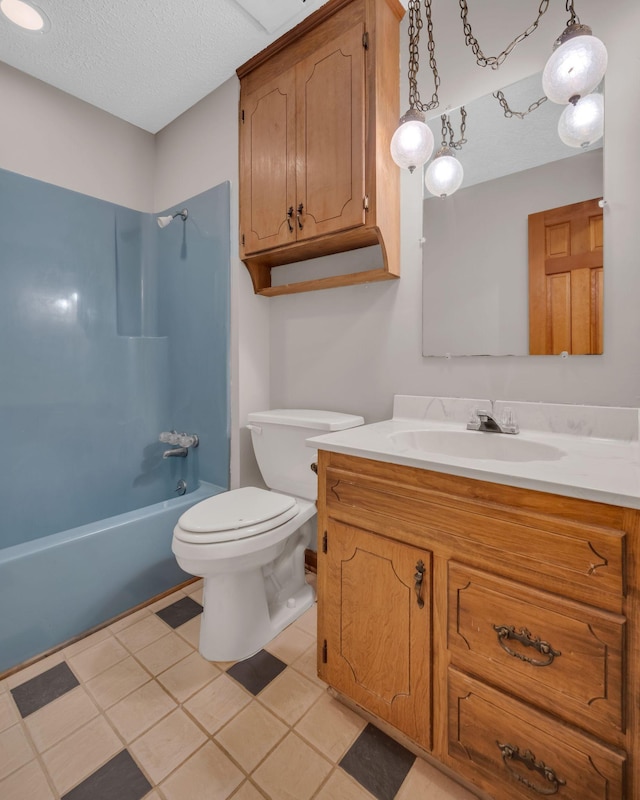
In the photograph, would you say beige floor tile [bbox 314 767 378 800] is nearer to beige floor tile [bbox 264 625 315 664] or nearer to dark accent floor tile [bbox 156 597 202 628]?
beige floor tile [bbox 264 625 315 664]

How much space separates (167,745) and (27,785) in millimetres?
328

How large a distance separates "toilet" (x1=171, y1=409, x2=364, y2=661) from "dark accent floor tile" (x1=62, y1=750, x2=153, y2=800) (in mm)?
392

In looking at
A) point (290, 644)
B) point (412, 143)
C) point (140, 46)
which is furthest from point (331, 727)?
point (140, 46)

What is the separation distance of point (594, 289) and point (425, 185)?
2.35 ft

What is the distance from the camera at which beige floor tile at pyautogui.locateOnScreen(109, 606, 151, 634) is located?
152 centimetres

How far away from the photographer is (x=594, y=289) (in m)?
1.13

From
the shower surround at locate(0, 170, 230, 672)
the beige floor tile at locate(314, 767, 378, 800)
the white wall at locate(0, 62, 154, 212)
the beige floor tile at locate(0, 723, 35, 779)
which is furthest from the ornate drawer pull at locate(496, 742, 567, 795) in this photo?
the white wall at locate(0, 62, 154, 212)

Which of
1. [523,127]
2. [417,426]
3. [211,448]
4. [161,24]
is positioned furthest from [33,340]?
[523,127]

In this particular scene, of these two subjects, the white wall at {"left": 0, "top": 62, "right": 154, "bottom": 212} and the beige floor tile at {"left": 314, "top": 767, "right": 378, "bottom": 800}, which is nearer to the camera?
the beige floor tile at {"left": 314, "top": 767, "right": 378, "bottom": 800}

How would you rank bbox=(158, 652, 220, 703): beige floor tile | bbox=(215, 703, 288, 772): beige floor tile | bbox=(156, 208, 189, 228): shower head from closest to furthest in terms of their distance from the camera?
bbox=(215, 703, 288, 772): beige floor tile → bbox=(158, 652, 220, 703): beige floor tile → bbox=(156, 208, 189, 228): shower head

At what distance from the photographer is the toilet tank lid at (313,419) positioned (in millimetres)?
1500

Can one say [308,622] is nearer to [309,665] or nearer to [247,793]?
[309,665]

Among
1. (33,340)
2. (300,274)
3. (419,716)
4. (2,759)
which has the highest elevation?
(300,274)

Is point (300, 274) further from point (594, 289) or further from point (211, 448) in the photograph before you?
point (594, 289)
